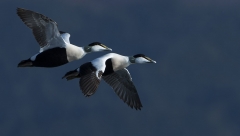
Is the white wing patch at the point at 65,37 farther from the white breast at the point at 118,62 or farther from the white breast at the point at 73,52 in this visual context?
the white breast at the point at 118,62

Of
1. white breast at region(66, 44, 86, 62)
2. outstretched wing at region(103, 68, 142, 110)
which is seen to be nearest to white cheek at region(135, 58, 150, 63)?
outstretched wing at region(103, 68, 142, 110)

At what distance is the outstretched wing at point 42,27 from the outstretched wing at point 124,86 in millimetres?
3203

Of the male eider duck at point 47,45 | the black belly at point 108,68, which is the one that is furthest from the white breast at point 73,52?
the black belly at point 108,68

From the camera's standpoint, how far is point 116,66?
106 feet

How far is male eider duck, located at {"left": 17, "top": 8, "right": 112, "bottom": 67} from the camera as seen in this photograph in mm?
30750

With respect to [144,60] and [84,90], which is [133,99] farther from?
[84,90]

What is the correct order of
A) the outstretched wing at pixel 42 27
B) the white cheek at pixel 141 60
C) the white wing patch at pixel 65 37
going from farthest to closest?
the white wing patch at pixel 65 37 < the white cheek at pixel 141 60 < the outstretched wing at pixel 42 27

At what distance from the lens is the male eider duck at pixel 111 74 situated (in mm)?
29594

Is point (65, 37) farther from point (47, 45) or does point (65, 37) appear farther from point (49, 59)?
point (49, 59)

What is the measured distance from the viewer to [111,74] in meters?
33.8

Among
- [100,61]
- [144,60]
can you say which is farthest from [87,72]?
[144,60]

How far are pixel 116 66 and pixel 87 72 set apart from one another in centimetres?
220

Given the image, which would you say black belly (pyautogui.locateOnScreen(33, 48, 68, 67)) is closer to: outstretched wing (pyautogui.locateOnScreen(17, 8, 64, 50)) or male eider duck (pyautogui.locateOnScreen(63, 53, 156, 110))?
outstretched wing (pyautogui.locateOnScreen(17, 8, 64, 50))

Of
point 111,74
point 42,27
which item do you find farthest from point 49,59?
point 111,74
